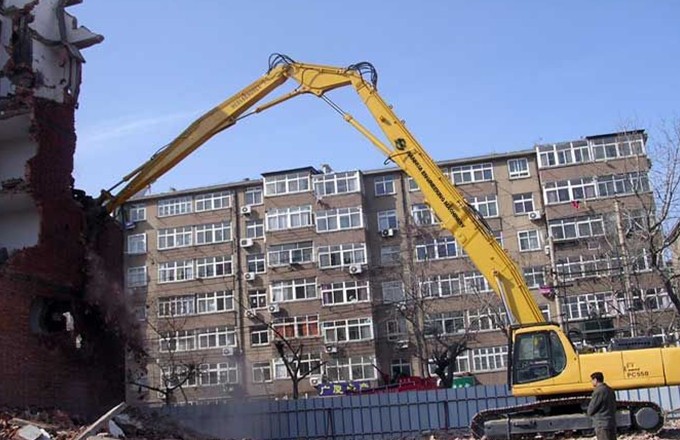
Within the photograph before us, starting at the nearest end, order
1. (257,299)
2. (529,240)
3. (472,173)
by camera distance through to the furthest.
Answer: (529,240)
(472,173)
(257,299)

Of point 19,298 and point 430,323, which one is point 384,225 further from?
point 19,298

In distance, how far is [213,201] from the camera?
5291 cm

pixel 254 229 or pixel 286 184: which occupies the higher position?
pixel 286 184

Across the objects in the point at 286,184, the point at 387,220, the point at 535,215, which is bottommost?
the point at 535,215

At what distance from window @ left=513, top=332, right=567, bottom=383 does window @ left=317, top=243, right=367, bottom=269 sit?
31.9 m

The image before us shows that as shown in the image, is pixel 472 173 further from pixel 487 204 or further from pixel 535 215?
pixel 535 215

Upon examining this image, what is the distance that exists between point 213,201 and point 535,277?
71.1 feet

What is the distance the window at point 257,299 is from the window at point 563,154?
19.1 metres

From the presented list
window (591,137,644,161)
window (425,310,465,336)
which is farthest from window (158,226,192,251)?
window (591,137,644,161)

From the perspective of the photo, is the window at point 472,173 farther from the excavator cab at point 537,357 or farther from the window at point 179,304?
the excavator cab at point 537,357

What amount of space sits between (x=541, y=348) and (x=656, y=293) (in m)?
21.0

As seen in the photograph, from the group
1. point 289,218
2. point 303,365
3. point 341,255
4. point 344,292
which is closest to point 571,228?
point 341,255

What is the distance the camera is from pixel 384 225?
49719 mm

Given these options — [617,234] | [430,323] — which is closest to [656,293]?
[617,234]
